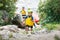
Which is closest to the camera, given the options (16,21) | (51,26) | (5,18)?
(51,26)

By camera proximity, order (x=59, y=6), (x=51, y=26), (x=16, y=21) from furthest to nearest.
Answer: (x=16, y=21) < (x=59, y=6) < (x=51, y=26)

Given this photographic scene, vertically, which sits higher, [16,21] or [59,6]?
[59,6]

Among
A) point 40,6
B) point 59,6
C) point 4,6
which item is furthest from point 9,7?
point 59,6

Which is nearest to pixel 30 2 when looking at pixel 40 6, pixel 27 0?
pixel 27 0

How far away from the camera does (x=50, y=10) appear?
48.0 feet

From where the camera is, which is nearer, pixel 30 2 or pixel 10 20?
pixel 10 20

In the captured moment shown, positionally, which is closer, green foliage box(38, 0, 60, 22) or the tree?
green foliage box(38, 0, 60, 22)

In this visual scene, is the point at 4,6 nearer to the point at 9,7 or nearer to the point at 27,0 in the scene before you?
the point at 9,7

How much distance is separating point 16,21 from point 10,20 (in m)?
0.65

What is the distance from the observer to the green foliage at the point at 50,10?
46.5 ft

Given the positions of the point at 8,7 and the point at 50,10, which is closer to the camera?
the point at 50,10

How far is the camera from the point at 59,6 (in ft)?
46.3

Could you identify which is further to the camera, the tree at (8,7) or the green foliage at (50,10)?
the tree at (8,7)

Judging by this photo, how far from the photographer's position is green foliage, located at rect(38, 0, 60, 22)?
1418 centimetres
